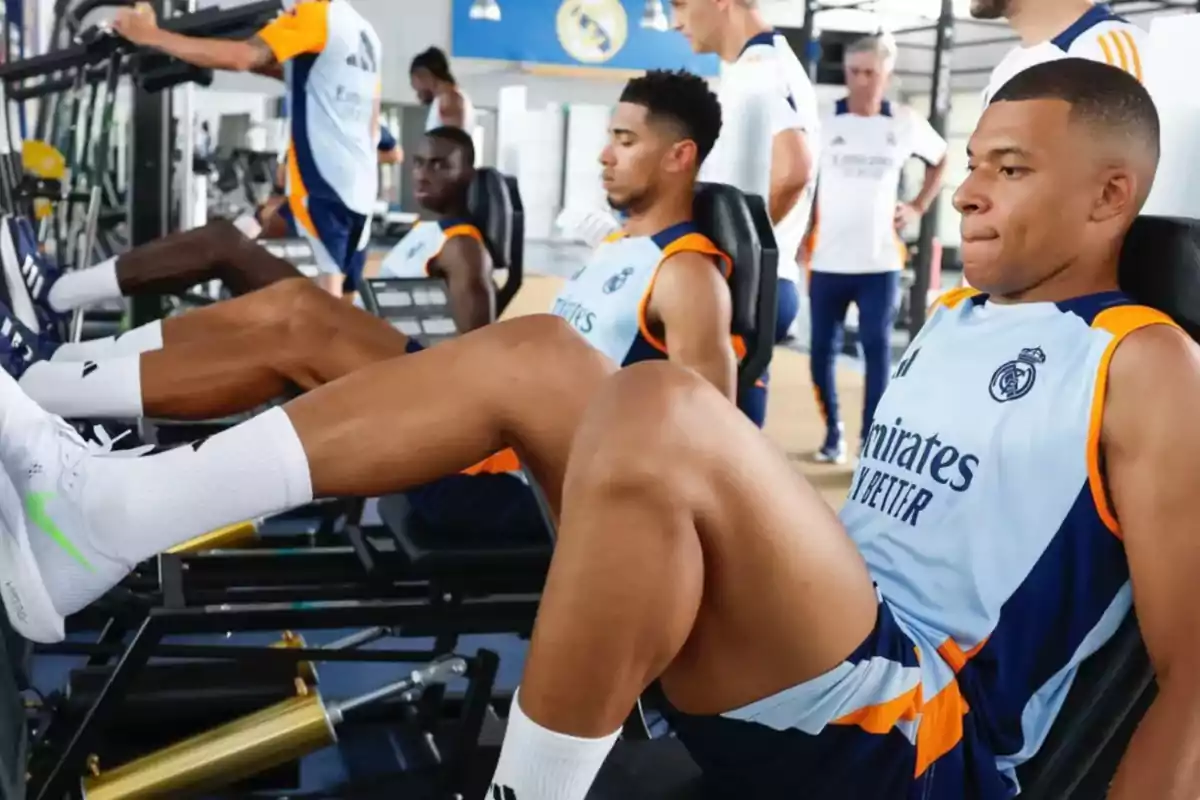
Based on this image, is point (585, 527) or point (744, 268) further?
point (744, 268)

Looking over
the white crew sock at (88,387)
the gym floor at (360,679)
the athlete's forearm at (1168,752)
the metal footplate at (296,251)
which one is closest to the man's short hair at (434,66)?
the metal footplate at (296,251)

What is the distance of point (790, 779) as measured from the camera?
977mm

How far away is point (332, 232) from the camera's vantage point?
11.7 ft

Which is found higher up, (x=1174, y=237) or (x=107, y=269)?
(x=1174, y=237)

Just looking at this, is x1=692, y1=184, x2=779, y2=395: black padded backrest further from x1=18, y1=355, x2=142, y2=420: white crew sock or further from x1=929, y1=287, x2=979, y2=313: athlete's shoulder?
x1=18, y1=355, x2=142, y2=420: white crew sock

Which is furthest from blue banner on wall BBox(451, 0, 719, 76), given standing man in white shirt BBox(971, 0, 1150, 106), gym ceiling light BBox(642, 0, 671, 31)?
standing man in white shirt BBox(971, 0, 1150, 106)

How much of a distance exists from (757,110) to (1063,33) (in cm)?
81

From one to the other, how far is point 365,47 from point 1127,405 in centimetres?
289

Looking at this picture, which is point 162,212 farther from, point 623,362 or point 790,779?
point 790,779

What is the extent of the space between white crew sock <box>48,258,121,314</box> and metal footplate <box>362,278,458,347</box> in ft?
2.36

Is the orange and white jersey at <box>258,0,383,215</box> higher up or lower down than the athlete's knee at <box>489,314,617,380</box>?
higher up

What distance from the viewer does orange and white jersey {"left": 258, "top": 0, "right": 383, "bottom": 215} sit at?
3182 millimetres

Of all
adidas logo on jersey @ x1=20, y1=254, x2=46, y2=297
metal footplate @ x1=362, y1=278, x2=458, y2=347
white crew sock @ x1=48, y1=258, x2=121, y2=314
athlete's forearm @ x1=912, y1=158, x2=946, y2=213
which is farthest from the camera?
athlete's forearm @ x1=912, y1=158, x2=946, y2=213

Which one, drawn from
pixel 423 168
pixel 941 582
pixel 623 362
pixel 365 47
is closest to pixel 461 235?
pixel 423 168
